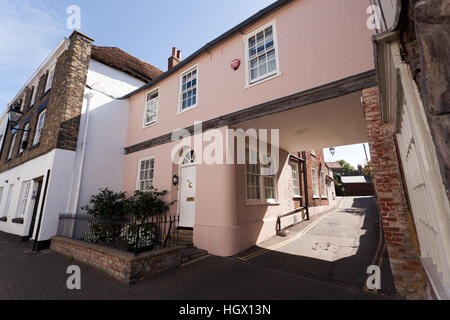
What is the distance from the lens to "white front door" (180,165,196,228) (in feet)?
24.7

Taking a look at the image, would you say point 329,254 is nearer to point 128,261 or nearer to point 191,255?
point 191,255

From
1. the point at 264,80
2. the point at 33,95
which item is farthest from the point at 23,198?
the point at 264,80

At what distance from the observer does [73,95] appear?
8.95 m

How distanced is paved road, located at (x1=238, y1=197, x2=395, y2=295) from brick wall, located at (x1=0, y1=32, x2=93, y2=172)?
874 centimetres

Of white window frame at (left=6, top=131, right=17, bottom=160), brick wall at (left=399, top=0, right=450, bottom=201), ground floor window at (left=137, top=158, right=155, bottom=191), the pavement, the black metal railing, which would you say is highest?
white window frame at (left=6, top=131, right=17, bottom=160)

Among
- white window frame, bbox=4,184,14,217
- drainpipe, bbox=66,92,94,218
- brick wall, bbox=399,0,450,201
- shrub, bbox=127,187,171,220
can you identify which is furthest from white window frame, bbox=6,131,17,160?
brick wall, bbox=399,0,450,201

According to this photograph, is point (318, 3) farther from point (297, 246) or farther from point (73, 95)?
point (73, 95)

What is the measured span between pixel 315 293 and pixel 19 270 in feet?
23.9

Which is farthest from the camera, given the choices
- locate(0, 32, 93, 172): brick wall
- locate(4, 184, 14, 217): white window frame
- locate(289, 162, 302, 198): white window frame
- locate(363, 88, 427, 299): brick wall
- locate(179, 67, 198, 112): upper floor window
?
locate(4, 184, 14, 217): white window frame

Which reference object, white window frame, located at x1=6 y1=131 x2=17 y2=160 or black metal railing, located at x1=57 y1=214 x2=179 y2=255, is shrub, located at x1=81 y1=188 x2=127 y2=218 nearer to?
black metal railing, located at x1=57 y1=214 x2=179 y2=255

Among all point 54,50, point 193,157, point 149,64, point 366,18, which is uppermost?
point 149,64

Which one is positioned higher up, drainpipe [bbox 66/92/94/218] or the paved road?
drainpipe [bbox 66/92/94/218]

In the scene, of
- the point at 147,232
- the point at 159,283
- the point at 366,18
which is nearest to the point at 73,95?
the point at 147,232

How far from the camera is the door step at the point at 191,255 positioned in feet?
18.5
